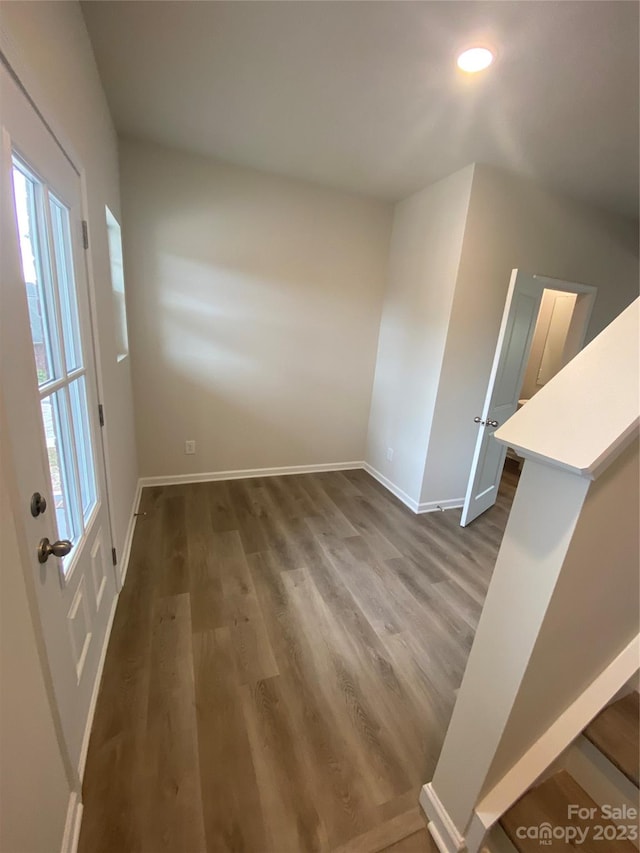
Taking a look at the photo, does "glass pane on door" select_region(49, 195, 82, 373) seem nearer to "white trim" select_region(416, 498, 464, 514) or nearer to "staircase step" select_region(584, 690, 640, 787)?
"staircase step" select_region(584, 690, 640, 787)

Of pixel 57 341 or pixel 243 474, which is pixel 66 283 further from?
pixel 243 474

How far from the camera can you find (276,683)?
1510 mm

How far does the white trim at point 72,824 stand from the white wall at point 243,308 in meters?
2.29

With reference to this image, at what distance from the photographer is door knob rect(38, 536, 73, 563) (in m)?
0.87

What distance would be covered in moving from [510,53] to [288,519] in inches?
112

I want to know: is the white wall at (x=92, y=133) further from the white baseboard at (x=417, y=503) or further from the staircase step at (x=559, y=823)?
the white baseboard at (x=417, y=503)

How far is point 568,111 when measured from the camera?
172 centimetres

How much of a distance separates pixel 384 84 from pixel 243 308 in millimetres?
1752

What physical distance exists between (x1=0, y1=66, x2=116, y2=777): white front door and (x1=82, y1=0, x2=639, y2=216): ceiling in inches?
34.8

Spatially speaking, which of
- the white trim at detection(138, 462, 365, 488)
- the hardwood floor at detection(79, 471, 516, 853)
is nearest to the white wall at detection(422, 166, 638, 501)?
the hardwood floor at detection(79, 471, 516, 853)

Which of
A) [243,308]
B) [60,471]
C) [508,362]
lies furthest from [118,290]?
[508,362]

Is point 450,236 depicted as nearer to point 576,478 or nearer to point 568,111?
point 568,111

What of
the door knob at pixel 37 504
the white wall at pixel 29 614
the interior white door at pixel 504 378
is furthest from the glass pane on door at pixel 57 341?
the interior white door at pixel 504 378

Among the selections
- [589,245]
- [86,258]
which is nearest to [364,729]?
[86,258]
